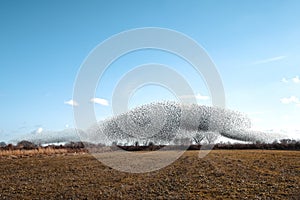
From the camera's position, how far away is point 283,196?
18.9 m

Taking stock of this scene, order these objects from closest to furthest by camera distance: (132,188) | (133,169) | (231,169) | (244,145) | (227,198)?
1. (227,198)
2. (132,188)
3. (231,169)
4. (133,169)
5. (244,145)

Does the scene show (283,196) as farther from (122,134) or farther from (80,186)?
(122,134)

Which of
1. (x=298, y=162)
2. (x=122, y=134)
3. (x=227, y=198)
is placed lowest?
(x=227, y=198)

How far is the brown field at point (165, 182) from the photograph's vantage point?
19875 mm

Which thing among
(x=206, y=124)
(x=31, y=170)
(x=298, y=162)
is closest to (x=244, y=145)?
(x=206, y=124)

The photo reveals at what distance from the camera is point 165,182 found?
2303 centimetres

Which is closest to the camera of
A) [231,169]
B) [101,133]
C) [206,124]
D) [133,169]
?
[231,169]

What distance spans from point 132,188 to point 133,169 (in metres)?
7.69

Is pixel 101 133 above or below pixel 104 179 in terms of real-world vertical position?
above

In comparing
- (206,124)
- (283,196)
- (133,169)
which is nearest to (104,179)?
(133,169)

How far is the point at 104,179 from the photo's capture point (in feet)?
81.7

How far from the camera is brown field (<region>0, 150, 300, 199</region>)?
65.2 ft

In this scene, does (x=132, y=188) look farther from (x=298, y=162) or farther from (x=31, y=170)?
(x=298, y=162)

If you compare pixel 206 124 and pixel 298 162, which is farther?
pixel 206 124
